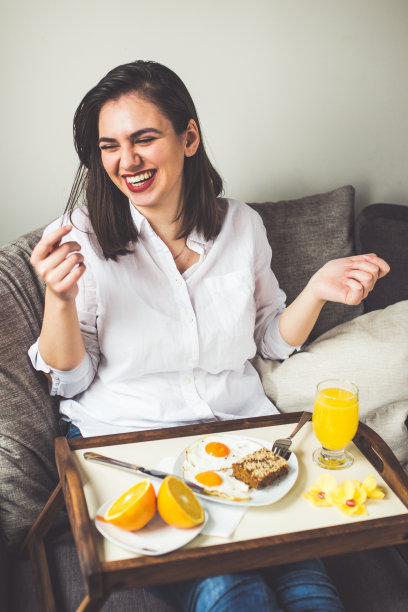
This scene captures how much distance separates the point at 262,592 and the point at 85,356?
2.06ft

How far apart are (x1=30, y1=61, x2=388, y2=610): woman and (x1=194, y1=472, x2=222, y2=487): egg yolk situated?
0.34m

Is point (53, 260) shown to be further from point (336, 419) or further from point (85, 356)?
point (336, 419)

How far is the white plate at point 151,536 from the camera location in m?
0.83

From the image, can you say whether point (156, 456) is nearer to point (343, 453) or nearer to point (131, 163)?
point (343, 453)

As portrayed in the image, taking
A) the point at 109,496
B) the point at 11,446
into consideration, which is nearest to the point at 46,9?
the point at 11,446

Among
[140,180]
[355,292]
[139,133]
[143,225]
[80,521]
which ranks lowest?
[80,521]

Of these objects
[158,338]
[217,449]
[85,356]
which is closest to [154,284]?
[158,338]

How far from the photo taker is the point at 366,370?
144cm

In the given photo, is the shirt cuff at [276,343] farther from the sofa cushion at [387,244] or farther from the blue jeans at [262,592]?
the blue jeans at [262,592]

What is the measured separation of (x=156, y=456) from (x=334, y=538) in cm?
37

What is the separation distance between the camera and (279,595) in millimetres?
992

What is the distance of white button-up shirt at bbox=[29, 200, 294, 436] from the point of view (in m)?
1.29

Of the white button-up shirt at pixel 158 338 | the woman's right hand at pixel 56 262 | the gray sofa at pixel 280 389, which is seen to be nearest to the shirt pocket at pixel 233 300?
the white button-up shirt at pixel 158 338

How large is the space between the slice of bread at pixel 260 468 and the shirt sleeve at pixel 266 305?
0.51 metres
